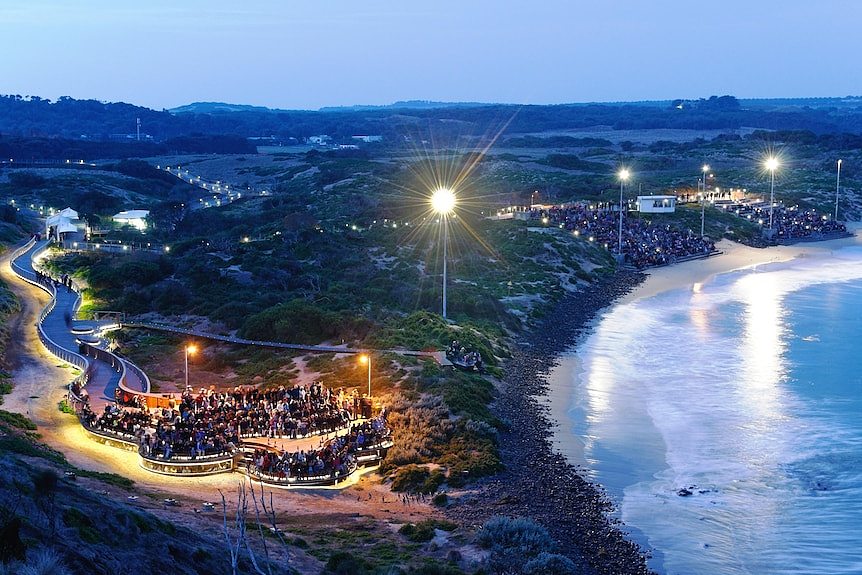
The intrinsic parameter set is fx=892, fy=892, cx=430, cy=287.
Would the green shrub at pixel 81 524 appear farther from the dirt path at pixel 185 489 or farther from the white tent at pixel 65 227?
the white tent at pixel 65 227

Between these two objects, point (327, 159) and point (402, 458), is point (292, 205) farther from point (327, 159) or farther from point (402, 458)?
point (402, 458)

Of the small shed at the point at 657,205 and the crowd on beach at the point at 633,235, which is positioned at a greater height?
the small shed at the point at 657,205

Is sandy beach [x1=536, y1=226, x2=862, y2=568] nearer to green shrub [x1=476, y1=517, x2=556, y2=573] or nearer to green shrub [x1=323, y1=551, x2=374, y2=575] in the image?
green shrub [x1=476, y1=517, x2=556, y2=573]

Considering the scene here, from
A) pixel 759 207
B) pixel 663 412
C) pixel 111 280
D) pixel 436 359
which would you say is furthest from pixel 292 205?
pixel 663 412

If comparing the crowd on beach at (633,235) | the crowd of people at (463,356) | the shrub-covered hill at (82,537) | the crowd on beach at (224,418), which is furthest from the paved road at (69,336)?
the crowd on beach at (633,235)

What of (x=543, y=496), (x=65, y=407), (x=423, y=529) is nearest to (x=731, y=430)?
(x=543, y=496)

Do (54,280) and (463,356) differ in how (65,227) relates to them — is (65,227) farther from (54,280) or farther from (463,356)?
(463,356)
